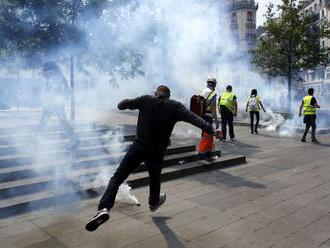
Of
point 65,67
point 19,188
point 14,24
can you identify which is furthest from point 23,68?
point 19,188

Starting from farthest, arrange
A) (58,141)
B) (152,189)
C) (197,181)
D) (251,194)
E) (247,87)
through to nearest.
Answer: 1. (247,87)
2. (58,141)
3. (197,181)
4. (251,194)
5. (152,189)

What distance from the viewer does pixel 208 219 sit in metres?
4.45

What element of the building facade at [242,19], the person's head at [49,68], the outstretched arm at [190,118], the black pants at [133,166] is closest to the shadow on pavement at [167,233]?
the black pants at [133,166]

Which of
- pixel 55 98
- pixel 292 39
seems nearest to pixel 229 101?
pixel 55 98

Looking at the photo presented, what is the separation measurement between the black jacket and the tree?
1943 centimetres

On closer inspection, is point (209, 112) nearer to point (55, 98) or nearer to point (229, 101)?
point (55, 98)

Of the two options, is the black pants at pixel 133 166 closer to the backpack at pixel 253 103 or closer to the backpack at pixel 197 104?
the backpack at pixel 197 104

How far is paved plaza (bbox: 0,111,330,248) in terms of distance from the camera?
12.4ft

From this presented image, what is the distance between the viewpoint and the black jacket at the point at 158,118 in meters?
4.08

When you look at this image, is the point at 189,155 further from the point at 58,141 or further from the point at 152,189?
the point at 152,189

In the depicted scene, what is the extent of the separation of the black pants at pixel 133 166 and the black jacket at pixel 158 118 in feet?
0.33

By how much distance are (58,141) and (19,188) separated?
2.14m

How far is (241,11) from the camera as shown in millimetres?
24375

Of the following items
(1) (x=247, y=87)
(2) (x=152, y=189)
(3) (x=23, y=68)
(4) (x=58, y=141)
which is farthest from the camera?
(1) (x=247, y=87)
